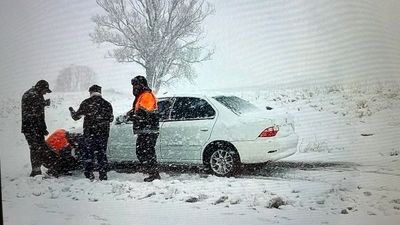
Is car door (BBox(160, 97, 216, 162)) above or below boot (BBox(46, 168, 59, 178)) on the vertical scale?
above

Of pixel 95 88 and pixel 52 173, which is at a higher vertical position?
pixel 95 88

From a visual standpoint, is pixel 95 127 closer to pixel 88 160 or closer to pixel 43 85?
pixel 88 160

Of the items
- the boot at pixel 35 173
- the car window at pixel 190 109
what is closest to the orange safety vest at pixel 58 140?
the boot at pixel 35 173

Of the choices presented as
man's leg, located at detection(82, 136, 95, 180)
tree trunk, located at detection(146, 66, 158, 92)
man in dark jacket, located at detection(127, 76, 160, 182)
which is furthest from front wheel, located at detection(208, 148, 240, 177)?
man's leg, located at detection(82, 136, 95, 180)

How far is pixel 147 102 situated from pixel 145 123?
88 millimetres

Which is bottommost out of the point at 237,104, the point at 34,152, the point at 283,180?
the point at 283,180

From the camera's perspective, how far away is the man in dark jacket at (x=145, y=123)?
1.73 meters

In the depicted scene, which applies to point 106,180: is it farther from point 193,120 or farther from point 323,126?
point 323,126

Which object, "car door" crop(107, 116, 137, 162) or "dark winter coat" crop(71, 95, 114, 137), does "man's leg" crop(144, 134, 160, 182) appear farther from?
"dark winter coat" crop(71, 95, 114, 137)

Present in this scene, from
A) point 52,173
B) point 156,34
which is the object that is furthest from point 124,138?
point 156,34

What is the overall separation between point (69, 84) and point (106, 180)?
0.43 metres

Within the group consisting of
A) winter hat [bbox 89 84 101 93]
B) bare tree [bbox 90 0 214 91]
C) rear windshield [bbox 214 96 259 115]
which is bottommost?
rear windshield [bbox 214 96 259 115]

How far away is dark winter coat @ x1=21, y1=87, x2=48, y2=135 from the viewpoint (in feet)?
5.81

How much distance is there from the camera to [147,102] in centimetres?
174
